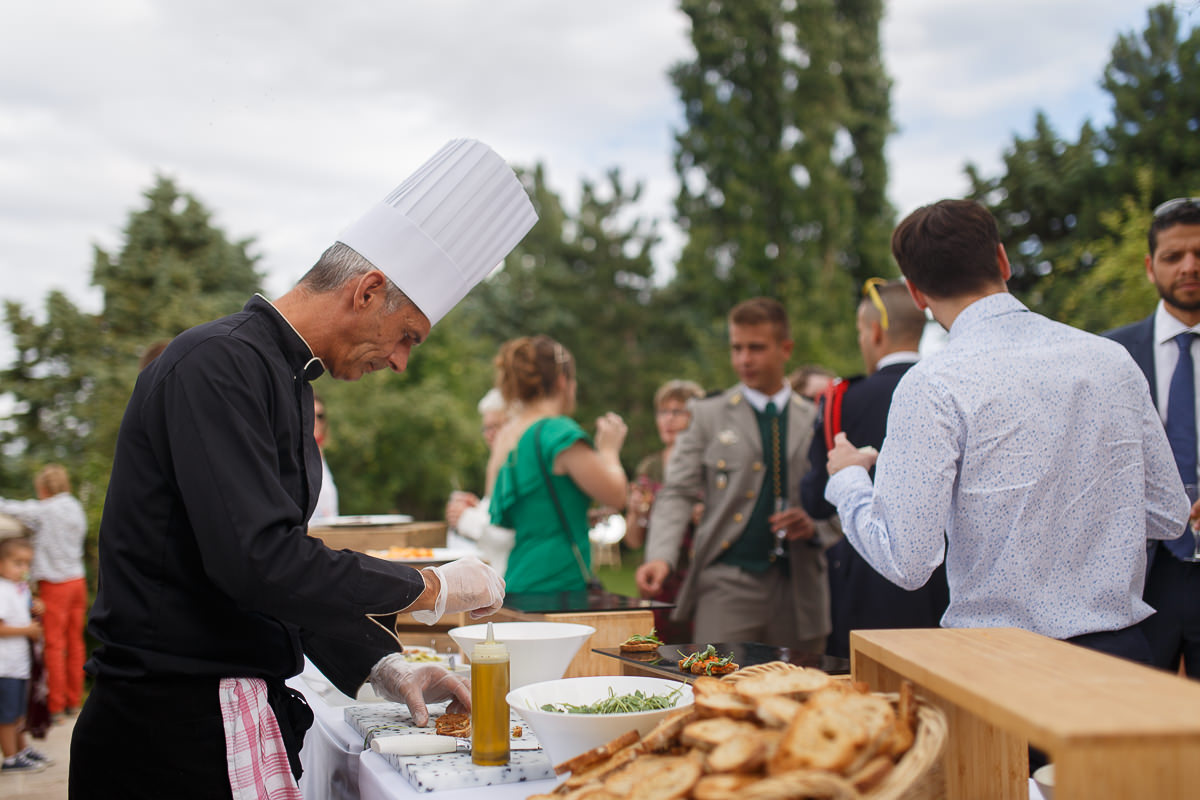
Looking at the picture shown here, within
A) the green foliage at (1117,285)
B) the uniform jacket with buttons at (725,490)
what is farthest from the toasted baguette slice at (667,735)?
the green foliage at (1117,285)

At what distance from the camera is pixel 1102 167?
615 inches

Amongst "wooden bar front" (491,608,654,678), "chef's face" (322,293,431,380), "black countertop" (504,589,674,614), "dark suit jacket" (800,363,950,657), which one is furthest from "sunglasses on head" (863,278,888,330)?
"chef's face" (322,293,431,380)

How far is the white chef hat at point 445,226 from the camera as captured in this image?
1932mm

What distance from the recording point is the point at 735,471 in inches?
158

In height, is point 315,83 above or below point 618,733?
above

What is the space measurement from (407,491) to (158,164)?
8.97 metres

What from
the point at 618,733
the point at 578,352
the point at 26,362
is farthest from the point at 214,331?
the point at 578,352

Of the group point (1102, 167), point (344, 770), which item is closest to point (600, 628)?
point (344, 770)

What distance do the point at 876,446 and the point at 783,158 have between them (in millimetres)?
17825

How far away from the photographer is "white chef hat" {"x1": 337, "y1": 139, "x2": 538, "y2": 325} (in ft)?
6.34

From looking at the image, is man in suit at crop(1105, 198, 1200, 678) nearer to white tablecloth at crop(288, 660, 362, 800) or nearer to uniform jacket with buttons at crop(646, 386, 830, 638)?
uniform jacket with buttons at crop(646, 386, 830, 638)

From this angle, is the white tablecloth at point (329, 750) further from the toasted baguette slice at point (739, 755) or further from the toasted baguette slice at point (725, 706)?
the toasted baguette slice at point (739, 755)

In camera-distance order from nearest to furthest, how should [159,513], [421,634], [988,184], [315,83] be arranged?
[159,513] → [421,634] → [315,83] → [988,184]

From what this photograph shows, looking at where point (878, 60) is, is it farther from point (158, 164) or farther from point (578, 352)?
point (158, 164)
